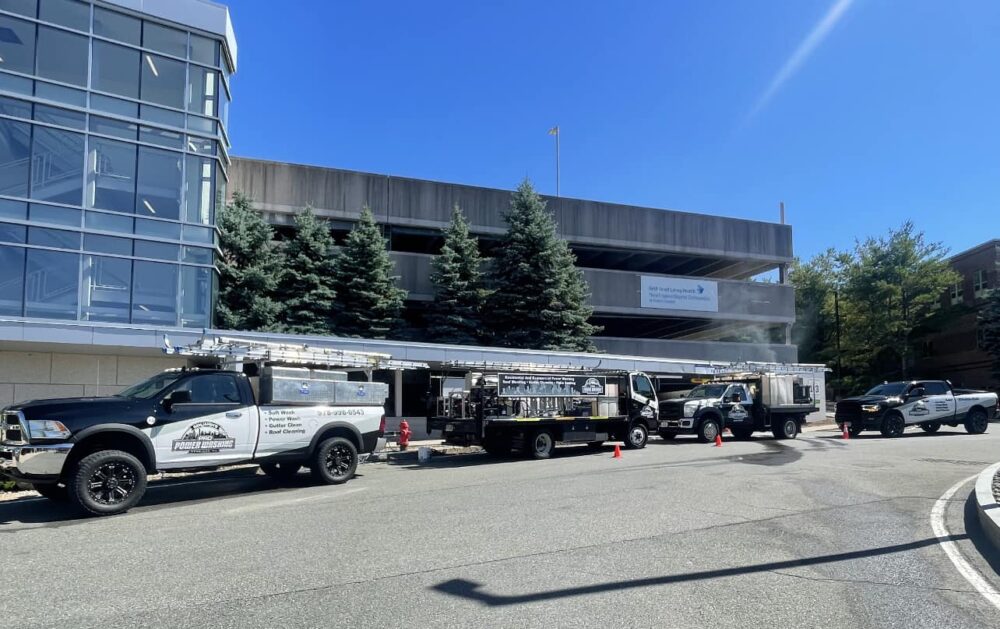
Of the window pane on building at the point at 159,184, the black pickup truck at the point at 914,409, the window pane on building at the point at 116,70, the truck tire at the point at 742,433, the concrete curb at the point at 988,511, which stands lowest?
the truck tire at the point at 742,433

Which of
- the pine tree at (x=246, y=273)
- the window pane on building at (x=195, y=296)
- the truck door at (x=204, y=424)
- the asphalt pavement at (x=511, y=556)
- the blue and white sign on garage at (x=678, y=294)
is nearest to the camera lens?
the asphalt pavement at (x=511, y=556)

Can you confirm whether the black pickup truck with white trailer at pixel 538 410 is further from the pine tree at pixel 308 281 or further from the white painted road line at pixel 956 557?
the pine tree at pixel 308 281

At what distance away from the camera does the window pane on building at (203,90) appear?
73.5 ft

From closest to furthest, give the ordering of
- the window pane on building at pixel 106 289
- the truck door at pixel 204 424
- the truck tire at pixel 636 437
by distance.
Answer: the truck door at pixel 204 424
the truck tire at pixel 636 437
the window pane on building at pixel 106 289

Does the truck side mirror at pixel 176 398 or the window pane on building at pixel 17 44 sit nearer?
the truck side mirror at pixel 176 398

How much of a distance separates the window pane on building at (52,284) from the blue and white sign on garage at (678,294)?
2448cm

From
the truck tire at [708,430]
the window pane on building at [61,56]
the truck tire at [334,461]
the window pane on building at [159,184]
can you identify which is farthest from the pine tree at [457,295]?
the truck tire at [334,461]

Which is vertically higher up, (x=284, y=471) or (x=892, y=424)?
(x=892, y=424)

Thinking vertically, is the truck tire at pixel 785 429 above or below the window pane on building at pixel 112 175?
below

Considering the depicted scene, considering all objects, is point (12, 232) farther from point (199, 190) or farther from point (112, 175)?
point (199, 190)

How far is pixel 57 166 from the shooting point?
19906 millimetres

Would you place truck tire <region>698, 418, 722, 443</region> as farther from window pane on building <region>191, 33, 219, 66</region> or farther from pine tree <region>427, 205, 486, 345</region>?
window pane on building <region>191, 33, 219, 66</region>

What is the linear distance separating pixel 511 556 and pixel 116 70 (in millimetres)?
20772

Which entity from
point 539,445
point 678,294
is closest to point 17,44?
point 539,445
